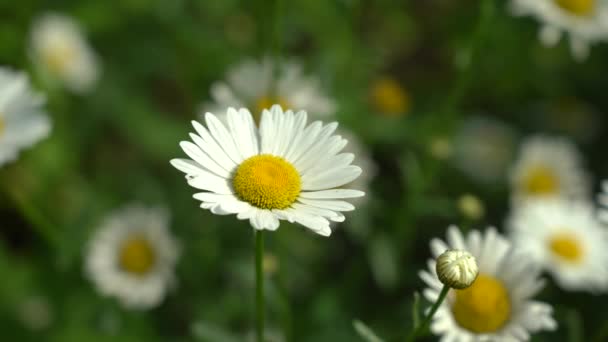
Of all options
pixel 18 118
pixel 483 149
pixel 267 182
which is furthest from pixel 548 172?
pixel 18 118

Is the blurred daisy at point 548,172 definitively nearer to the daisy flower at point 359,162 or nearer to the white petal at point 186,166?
the daisy flower at point 359,162

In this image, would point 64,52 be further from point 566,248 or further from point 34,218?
point 566,248

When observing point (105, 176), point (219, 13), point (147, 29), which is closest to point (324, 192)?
point (105, 176)

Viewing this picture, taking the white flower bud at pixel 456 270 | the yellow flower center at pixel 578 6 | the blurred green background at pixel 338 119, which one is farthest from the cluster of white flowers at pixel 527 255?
the yellow flower center at pixel 578 6

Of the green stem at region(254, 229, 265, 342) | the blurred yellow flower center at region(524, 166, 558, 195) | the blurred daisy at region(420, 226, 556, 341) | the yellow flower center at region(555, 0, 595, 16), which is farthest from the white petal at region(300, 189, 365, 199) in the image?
the blurred yellow flower center at region(524, 166, 558, 195)

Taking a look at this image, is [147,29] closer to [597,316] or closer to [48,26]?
[48,26]

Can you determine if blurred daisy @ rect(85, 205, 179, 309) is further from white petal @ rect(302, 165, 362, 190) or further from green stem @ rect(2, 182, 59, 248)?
white petal @ rect(302, 165, 362, 190)
